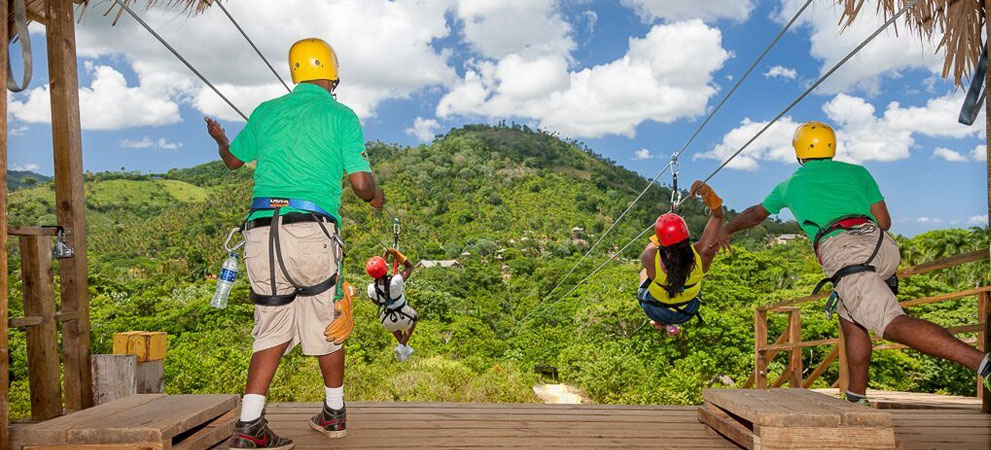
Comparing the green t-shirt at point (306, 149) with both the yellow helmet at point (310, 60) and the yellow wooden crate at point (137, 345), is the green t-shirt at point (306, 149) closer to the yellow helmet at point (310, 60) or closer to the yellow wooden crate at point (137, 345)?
the yellow helmet at point (310, 60)

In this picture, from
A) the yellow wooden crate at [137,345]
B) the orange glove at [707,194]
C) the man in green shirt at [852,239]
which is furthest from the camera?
the orange glove at [707,194]

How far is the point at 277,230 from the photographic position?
9.13ft

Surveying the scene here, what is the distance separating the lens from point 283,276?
280 centimetres

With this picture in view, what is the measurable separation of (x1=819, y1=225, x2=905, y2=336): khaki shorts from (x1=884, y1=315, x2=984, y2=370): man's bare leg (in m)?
0.06

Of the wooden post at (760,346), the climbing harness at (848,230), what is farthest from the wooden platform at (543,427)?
the wooden post at (760,346)

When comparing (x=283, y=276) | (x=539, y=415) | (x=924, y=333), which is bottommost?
(x=539, y=415)

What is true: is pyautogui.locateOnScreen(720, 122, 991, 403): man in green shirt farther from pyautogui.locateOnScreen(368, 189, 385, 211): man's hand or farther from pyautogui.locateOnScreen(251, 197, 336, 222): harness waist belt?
pyautogui.locateOnScreen(251, 197, 336, 222): harness waist belt

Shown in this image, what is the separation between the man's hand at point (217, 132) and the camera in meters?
3.19

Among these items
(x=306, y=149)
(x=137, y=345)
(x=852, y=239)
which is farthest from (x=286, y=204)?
(x=852, y=239)

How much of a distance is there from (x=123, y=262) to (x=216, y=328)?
24.4 meters

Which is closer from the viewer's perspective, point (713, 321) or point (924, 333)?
point (924, 333)

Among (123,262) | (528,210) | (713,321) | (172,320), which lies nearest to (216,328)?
(172,320)

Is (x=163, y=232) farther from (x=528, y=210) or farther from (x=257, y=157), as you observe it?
(x=257, y=157)

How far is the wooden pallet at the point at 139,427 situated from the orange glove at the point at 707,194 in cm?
291
